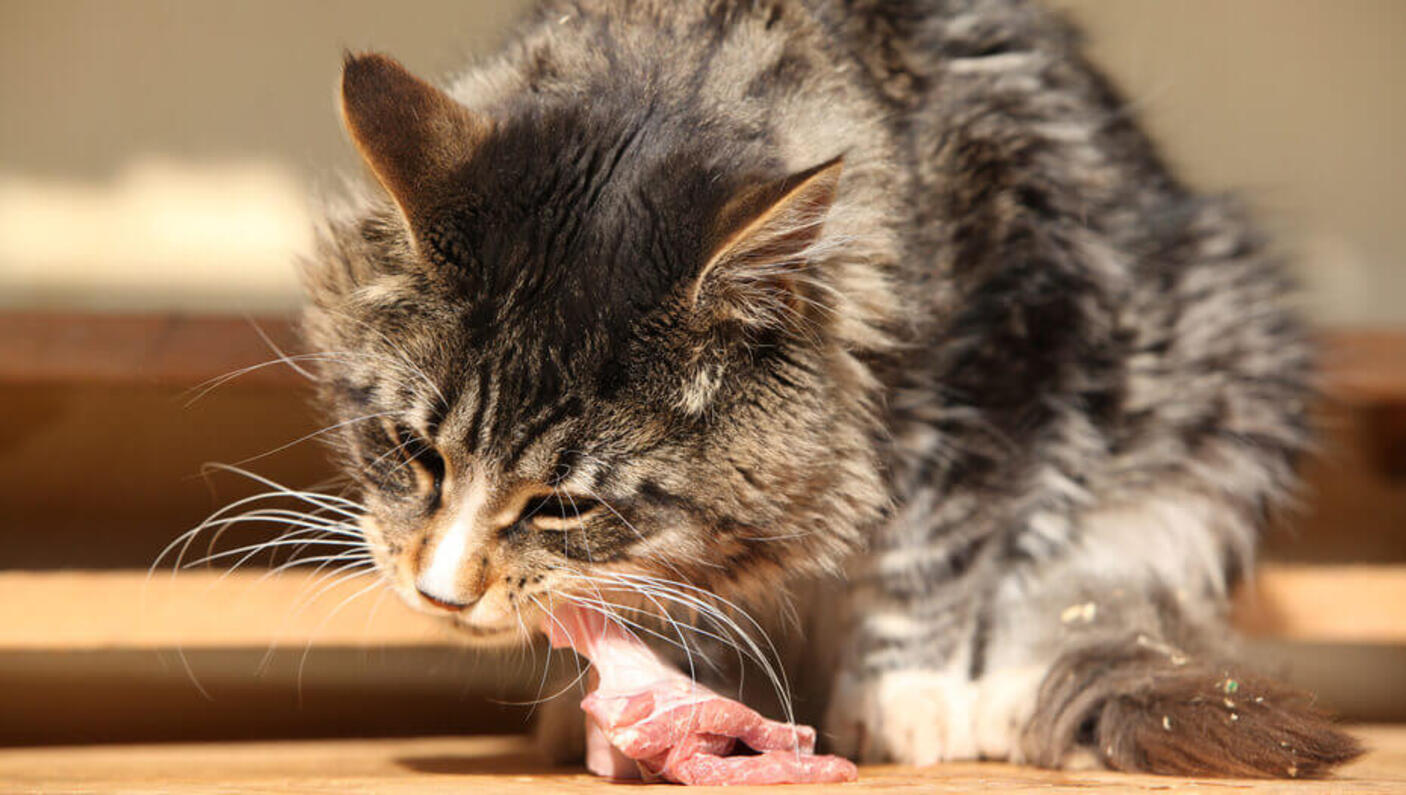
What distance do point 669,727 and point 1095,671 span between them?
48cm

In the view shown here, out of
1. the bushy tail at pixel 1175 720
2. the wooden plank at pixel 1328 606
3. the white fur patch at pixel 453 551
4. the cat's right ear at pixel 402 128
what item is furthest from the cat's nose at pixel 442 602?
the wooden plank at pixel 1328 606

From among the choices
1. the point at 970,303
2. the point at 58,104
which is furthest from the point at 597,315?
the point at 58,104

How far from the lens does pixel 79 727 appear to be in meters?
1.82

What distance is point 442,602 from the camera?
1090 millimetres

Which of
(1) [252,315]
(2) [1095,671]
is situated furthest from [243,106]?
(2) [1095,671]

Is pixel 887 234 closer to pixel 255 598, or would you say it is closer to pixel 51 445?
pixel 255 598

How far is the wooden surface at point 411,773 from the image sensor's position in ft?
3.51

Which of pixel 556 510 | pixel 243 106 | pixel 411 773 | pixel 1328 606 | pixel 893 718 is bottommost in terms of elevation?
pixel 411 773

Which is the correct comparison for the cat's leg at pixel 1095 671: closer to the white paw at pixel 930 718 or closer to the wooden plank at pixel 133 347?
the white paw at pixel 930 718

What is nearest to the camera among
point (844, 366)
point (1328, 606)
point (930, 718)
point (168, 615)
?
point (844, 366)

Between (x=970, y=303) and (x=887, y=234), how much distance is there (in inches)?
6.9

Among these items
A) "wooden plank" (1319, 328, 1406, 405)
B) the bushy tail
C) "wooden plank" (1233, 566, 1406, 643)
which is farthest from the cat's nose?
"wooden plank" (1319, 328, 1406, 405)

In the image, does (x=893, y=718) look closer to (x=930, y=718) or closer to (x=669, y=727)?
(x=930, y=718)

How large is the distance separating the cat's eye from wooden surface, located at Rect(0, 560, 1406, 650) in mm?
492
